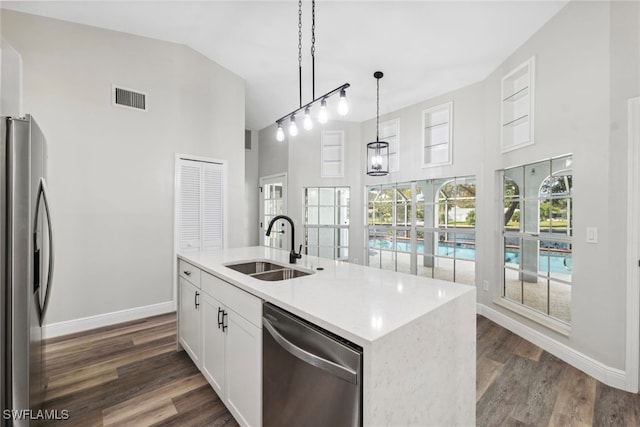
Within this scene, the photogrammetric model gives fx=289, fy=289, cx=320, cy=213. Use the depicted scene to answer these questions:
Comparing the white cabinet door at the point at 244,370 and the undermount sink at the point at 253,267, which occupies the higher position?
the undermount sink at the point at 253,267

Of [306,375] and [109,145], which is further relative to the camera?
[109,145]

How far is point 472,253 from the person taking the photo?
393 centimetres

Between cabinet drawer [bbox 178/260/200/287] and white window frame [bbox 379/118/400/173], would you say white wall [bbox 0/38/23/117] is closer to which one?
cabinet drawer [bbox 178/260/200/287]

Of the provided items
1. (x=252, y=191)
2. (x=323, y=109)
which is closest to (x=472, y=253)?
(x=323, y=109)

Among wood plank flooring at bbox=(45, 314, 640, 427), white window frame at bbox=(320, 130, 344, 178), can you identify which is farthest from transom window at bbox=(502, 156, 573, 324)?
white window frame at bbox=(320, 130, 344, 178)

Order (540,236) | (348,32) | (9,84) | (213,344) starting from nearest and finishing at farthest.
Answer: (9,84) < (213,344) < (540,236) < (348,32)

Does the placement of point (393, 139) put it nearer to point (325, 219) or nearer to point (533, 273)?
point (325, 219)

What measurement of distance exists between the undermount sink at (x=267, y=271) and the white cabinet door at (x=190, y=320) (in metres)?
0.36

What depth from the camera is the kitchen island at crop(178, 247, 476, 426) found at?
3.18 feet

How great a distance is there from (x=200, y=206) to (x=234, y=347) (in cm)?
260

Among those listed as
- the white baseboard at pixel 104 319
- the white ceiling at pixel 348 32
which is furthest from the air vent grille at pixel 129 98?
the white baseboard at pixel 104 319

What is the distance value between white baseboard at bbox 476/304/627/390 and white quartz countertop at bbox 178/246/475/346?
5.48 feet

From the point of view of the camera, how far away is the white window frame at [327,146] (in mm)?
5555

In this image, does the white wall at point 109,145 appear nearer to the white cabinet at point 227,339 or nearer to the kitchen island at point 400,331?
the white cabinet at point 227,339
